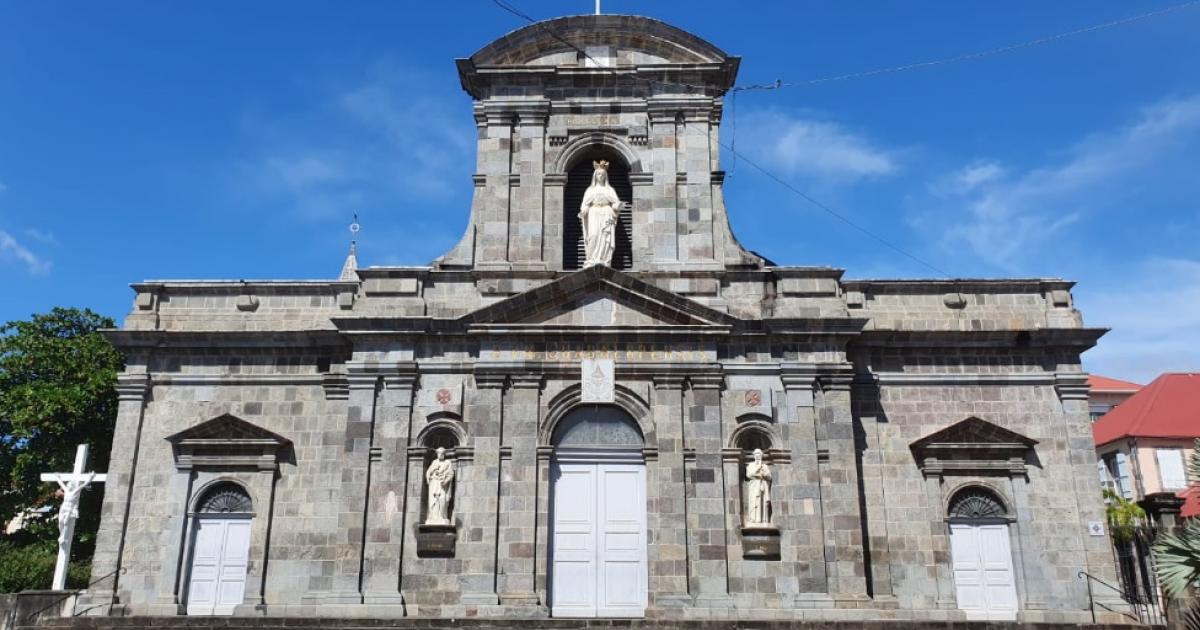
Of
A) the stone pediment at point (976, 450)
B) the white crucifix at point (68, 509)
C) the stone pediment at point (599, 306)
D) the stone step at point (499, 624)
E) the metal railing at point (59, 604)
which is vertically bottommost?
the stone step at point (499, 624)

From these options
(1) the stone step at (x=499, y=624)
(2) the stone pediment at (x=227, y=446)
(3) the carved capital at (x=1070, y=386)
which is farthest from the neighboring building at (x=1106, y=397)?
(2) the stone pediment at (x=227, y=446)

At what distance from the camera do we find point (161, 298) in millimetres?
21281

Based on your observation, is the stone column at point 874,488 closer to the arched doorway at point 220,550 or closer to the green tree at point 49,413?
the arched doorway at point 220,550

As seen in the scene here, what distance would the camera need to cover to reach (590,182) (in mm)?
21875

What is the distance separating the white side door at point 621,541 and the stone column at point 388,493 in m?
3.91

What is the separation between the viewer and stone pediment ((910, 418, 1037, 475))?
770 inches

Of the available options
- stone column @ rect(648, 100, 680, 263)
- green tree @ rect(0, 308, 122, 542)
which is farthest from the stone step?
green tree @ rect(0, 308, 122, 542)

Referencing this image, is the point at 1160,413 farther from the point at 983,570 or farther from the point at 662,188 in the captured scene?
the point at 662,188

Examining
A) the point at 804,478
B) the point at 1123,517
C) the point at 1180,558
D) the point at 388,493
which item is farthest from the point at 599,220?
the point at 1123,517

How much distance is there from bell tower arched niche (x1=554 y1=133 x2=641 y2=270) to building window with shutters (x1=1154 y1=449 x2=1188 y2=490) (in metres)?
25.1

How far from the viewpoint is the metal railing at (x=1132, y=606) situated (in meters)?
18.3

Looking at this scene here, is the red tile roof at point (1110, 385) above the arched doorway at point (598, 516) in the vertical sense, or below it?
above

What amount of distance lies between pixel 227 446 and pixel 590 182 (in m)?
9.86

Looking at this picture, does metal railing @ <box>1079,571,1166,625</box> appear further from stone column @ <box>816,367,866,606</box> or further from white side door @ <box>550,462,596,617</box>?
white side door @ <box>550,462,596,617</box>
